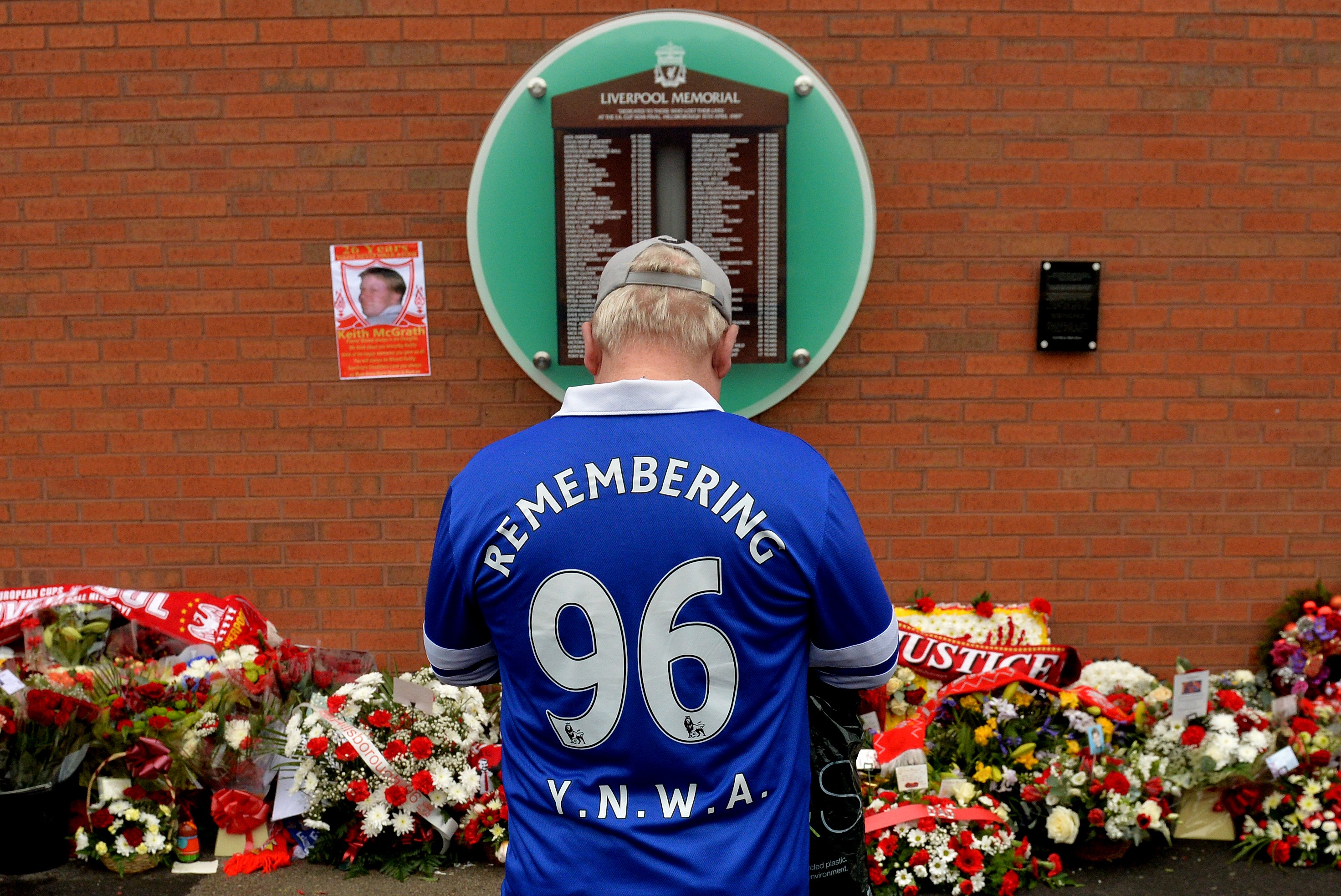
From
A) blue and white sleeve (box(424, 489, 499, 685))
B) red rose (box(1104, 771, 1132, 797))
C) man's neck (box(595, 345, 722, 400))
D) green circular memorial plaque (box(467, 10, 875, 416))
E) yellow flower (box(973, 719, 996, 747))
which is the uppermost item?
green circular memorial plaque (box(467, 10, 875, 416))

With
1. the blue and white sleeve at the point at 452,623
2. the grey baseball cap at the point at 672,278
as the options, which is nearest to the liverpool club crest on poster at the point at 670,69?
the grey baseball cap at the point at 672,278

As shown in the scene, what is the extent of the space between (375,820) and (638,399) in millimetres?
2224

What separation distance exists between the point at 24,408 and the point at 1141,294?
14.6 feet

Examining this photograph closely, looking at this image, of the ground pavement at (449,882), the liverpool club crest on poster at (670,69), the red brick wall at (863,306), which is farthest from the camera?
the red brick wall at (863,306)

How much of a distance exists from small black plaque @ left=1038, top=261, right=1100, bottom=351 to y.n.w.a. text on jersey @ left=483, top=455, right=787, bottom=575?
267cm

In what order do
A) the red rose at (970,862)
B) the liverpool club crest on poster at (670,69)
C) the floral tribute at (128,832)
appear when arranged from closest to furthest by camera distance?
the red rose at (970,862) → the floral tribute at (128,832) → the liverpool club crest on poster at (670,69)

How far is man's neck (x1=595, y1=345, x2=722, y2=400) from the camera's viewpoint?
177cm

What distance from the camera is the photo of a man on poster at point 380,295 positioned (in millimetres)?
3930

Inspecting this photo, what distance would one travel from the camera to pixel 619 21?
3709 millimetres

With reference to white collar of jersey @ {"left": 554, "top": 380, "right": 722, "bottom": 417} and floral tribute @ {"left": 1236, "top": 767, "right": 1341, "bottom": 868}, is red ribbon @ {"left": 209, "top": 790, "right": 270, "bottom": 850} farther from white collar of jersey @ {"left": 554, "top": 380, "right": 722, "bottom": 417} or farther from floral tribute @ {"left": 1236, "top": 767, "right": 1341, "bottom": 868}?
floral tribute @ {"left": 1236, "top": 767, "right": 1341, "bottom": 868}

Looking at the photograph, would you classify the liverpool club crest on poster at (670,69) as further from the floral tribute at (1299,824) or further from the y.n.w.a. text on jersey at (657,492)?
the floral tribute at (1299,824)

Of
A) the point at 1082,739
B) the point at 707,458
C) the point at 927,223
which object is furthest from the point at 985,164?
the point at 707,458

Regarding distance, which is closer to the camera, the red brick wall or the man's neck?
the man's neck

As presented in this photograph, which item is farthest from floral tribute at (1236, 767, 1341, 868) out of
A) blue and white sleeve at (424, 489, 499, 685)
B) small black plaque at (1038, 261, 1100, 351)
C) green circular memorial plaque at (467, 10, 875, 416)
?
blue and white sleeve at (424, 489, 499, 685)
